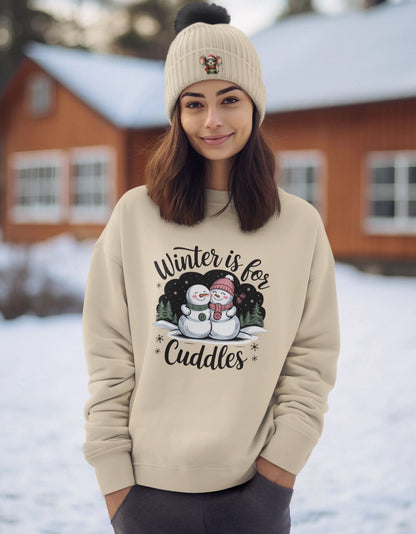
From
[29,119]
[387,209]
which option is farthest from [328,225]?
[29,119]

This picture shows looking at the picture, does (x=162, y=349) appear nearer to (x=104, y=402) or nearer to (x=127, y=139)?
(x=104, y=402)

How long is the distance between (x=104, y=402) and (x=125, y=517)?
293 millimetres

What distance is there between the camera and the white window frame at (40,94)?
17594mm

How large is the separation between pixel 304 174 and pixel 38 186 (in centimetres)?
797

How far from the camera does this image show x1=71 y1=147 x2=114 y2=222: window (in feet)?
53.1

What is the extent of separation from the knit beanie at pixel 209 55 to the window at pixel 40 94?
16626mm

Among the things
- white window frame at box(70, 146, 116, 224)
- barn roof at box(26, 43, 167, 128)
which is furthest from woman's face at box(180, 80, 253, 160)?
white window frame at box(70, 146, 116, 224)

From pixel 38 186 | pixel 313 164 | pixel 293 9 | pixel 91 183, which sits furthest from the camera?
pixel 293 9

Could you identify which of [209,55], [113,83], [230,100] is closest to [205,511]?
[230,100]

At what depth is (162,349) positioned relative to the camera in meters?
1.73

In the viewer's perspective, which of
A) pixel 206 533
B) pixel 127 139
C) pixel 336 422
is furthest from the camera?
pixel 127 139

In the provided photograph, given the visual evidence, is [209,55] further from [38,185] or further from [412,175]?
[38,185]

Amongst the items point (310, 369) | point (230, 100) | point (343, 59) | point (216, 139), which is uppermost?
point (343, 59)

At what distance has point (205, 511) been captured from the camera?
5.40 ft
